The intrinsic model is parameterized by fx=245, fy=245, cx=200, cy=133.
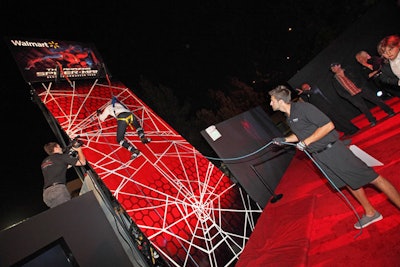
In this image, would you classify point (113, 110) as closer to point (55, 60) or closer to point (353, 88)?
point (55, 60)

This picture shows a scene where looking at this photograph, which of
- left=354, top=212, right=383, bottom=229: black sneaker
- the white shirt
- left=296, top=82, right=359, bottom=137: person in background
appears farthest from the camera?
left=296, top=82, right=359, bottom=137: person in background

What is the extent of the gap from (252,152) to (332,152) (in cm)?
319

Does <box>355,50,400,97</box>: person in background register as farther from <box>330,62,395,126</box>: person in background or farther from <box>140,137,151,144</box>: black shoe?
<box>140,137,151,144</box>: black shoe

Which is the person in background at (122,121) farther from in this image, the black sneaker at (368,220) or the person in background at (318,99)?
the person in background at (318,99)

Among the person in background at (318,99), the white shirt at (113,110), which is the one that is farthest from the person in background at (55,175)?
the person in background at (318,99)

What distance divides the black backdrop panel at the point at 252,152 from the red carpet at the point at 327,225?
39 cm

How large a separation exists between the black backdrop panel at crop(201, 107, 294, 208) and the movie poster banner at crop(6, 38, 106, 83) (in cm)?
375

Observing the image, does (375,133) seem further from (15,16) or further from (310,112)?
(15,16)

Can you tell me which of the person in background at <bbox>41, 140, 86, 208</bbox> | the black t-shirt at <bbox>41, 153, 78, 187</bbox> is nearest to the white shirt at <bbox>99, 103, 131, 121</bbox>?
the person in background at <bbox>41, 140, 86, 208</bbox>

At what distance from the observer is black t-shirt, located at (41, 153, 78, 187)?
4176 millimetres

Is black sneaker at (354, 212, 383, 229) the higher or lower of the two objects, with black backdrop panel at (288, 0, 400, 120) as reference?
lower

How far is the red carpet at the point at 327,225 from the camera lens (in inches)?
98.3

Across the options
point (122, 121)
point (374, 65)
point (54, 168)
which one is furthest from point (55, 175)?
point (374, 65)

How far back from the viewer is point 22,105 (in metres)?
8.07
